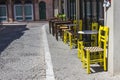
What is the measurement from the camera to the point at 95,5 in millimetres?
12273

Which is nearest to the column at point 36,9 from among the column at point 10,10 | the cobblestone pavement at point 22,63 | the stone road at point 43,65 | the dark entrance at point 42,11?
the dark entrance at point 42,11

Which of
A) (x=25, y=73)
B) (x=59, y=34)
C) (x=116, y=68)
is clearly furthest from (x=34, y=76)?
(x=59, y=34)

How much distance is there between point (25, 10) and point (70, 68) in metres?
31.6

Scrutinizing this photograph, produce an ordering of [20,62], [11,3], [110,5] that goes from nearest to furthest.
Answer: [110,5] → [20,62] → [11,3]

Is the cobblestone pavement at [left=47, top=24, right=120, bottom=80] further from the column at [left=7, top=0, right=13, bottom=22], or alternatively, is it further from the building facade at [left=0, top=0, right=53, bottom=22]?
the column at [left=7, top=0, right=13, bottom=22]

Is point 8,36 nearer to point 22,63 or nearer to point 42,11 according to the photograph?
point 22,63

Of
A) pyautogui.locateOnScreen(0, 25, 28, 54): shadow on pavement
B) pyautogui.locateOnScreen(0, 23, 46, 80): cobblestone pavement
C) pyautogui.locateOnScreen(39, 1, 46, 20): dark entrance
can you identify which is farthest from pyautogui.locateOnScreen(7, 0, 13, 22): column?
pyautogui.locateOnScreen(0, 23, 46, 80): cobblestone pavement

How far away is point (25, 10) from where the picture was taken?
133 ft

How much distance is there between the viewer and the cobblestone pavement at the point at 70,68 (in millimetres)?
8281

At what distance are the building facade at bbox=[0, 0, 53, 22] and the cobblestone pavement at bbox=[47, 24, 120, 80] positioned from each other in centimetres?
2730

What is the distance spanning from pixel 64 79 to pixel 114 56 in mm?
1358

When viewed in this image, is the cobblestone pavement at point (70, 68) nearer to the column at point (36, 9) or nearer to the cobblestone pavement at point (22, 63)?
the cobblestone pavement at point (22, 63)

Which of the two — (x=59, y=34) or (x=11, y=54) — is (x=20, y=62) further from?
(x=59, y=34)

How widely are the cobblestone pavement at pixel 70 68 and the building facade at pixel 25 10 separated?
2730 cm
